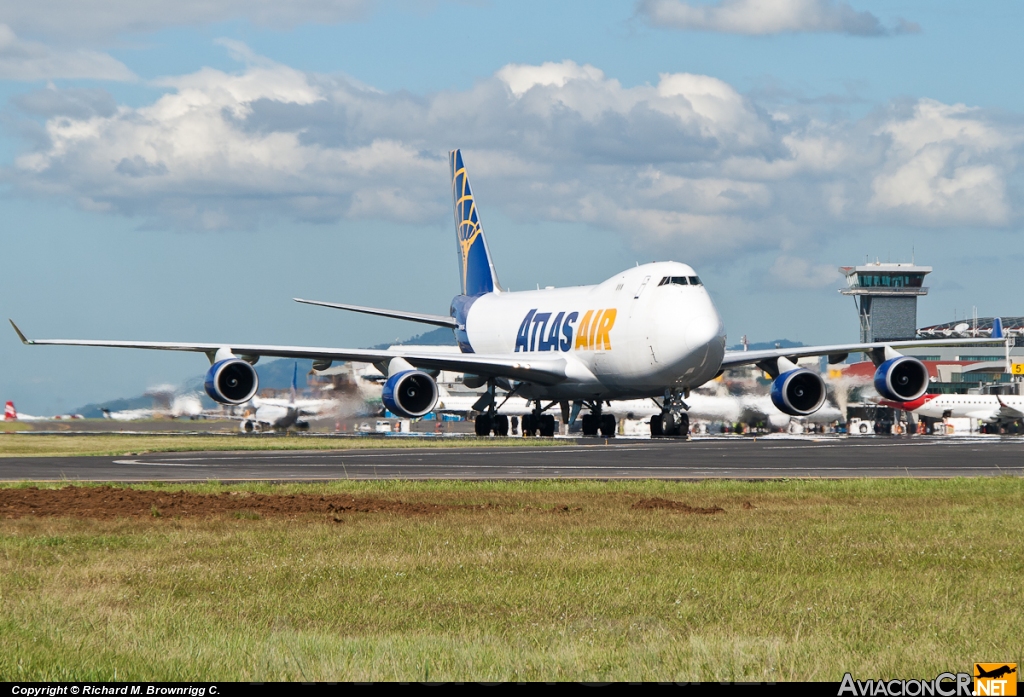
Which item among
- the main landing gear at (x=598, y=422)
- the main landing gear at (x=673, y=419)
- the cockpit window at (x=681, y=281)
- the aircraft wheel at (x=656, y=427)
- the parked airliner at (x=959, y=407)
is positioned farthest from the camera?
the parked airliner at (x=959, y=407)

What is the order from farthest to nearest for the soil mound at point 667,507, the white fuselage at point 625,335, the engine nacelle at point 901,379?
the engine nacelle at point 901,379 → the white fuselage at point 625,335 → the soil mound at point 667,507

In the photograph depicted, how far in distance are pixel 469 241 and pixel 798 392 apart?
64.7 ft

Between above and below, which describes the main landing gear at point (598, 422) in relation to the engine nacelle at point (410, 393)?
below

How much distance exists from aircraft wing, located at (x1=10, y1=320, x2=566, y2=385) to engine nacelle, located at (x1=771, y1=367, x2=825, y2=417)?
7.60m

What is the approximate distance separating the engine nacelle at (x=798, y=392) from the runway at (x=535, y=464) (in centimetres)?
785

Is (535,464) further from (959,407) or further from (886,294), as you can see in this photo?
(886,294)

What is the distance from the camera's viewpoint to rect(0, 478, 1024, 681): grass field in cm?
668

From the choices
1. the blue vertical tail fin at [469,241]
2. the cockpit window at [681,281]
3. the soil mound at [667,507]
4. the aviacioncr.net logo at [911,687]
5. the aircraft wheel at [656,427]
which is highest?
the blue vertical tail fin at [469,241]

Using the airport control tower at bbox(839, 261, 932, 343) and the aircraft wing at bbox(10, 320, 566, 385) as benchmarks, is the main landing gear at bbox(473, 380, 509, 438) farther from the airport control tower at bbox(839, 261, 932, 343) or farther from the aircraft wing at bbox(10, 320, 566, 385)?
the airport control tower at bbox(839, 261, 932, 343)

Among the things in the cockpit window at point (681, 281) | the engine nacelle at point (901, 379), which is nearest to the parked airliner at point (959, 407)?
the engine nacelle at point (901, 379)

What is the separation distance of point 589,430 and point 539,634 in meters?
42.6

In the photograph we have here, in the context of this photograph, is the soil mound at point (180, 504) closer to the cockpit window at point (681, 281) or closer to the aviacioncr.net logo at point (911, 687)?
the aviacioncr.net logo at point (911, 687)

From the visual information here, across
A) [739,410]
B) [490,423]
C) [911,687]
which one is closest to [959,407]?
[739,410]

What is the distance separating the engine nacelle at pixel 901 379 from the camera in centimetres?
4531
